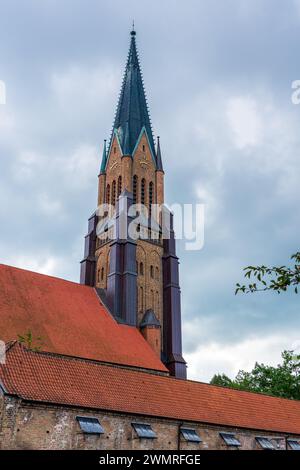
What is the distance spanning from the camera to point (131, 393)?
2556cm

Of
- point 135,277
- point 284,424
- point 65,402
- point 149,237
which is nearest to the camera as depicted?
point 65,402

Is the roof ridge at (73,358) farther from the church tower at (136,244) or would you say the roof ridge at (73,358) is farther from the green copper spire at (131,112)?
the green copper spire at (131,112)

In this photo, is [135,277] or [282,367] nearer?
[135,277]

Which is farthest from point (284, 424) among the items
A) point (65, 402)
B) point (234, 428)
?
point (65, 402)

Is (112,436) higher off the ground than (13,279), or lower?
lower

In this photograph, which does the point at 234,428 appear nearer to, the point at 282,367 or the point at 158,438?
the point at 158,438

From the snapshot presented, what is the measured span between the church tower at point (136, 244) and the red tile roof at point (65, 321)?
2.04 m

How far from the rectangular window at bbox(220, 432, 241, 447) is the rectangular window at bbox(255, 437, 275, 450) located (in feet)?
5.73

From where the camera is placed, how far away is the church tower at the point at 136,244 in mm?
44844

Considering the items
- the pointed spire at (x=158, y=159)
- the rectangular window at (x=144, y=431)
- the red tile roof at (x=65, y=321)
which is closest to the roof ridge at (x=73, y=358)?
the red tile roof at (x=65, y=321)

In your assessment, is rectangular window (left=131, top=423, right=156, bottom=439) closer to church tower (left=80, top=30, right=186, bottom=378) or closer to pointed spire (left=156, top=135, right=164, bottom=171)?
church tower (left=80, top=30, right=186, bottom=378)

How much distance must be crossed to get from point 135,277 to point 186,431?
828 inches

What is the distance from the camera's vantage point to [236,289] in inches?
380
